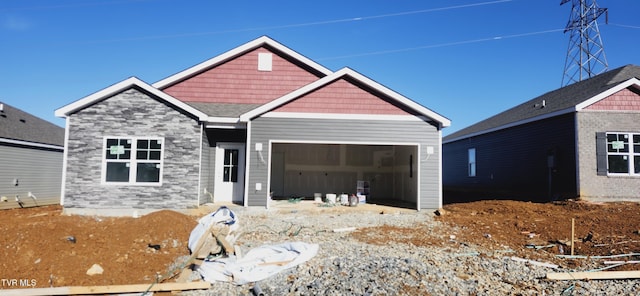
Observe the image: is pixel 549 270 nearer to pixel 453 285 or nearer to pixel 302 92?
pixel 453 285

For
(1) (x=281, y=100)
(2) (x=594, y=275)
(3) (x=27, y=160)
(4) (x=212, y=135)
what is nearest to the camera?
(2) (x=594, y=275)

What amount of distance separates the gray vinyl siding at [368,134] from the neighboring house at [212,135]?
0.03 meters

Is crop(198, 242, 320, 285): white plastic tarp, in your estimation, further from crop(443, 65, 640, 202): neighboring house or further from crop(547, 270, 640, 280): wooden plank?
crop(443, 65, 640, 202): neighboring house

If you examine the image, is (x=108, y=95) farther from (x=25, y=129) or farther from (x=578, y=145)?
(x=578, y=145)

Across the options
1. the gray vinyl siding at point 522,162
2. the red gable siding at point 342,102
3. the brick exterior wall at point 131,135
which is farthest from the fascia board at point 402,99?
the brick exterior wall at point 131,135

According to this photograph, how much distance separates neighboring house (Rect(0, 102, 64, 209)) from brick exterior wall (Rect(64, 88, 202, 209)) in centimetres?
579

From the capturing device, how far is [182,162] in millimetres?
11547

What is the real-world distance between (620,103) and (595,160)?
7.50ft

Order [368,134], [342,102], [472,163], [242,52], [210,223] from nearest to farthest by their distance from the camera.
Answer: [210,223], [368,134], [342,102], [242,52], [472,163]

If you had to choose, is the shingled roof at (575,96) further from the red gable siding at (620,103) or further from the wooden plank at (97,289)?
the wooden plank at (97,289)

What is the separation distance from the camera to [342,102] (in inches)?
499

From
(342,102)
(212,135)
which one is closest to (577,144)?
(342,102)

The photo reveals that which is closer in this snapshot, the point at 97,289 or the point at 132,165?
the point at 97,289

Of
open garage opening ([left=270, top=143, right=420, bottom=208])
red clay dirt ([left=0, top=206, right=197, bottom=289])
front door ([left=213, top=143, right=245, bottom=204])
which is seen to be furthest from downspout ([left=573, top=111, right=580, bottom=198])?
red clay dirt ([left=0, top=206, right=197, bottom=289])
